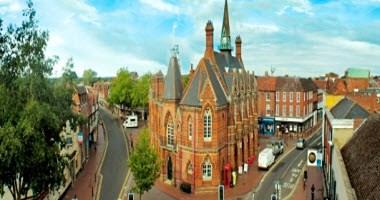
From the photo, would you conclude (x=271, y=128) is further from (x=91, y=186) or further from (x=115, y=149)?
(x=91, y=186)

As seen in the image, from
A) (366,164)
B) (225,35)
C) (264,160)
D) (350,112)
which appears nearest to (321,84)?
(225,35)

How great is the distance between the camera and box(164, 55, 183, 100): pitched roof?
39969 mm

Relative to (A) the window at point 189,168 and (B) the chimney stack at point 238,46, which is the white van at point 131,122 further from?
(A) the window at point 189,168

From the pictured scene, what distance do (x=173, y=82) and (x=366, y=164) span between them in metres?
23.4

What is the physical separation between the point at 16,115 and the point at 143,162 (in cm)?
1214

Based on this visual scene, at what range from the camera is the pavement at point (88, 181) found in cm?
3581

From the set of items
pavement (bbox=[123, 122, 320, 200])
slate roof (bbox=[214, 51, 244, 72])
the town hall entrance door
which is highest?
slate roof (bbox=[214, 51, 244, 72])

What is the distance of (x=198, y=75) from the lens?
39.4 m

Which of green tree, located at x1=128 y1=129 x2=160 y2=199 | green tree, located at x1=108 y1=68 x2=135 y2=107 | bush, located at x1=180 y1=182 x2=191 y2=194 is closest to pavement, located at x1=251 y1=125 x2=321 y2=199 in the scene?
bush, located at x1=180 y1=182 x2=191 y2=194

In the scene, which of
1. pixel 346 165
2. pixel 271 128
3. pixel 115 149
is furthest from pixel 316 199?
pixel 271 128

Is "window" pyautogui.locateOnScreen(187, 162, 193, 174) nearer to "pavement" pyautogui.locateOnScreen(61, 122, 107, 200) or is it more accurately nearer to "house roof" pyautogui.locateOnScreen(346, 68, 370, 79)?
"pavement" pyautogui.locateOnScreen(61, 122, 107, 200)

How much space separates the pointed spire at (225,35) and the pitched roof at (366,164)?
93.3 feet

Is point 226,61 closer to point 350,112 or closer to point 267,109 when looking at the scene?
point 350,112

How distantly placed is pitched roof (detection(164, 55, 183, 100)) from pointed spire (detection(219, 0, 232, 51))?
14003mm
